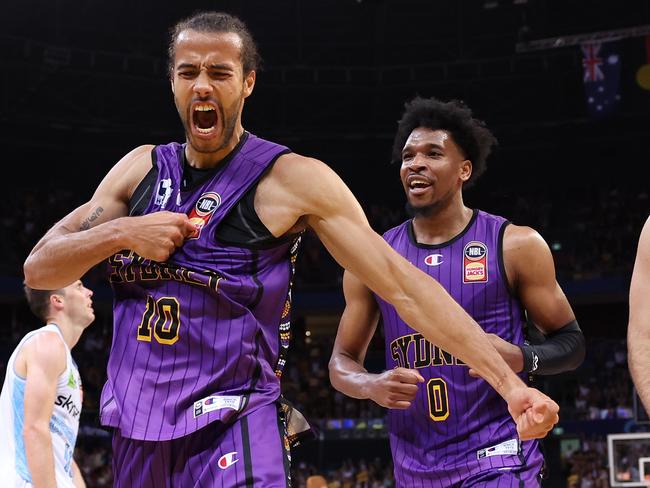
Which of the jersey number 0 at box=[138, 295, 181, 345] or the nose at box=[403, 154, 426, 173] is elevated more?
the nose at box=[403, 154, 426, 173]

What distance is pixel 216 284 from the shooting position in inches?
127

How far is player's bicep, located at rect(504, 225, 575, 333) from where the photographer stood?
4746 millimetres

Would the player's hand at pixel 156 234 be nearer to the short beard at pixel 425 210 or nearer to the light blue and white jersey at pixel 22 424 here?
the short beard at pixel 425 210

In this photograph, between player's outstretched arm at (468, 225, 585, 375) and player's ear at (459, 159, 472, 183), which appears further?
player's ear at (459, 159, 472, 183)

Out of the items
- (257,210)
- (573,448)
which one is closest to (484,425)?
(257,210)

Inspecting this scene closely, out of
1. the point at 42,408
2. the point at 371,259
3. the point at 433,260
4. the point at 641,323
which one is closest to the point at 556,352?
the point at 433,260

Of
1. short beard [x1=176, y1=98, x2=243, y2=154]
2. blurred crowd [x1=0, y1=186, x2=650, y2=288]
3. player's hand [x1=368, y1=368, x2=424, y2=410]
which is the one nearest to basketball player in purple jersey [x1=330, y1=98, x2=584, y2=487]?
player's hand [x1=368, y1=368, x2=424, y2=410]

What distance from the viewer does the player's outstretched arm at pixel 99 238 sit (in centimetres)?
317

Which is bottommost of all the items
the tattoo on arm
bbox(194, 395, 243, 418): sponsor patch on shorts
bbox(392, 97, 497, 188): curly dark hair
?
bbox(194, 395, 243, 418): sponsor patch on shorts

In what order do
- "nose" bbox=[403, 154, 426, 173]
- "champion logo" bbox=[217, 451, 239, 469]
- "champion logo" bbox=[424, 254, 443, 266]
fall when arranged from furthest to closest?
"nose" bbox=[403, 154, 426, 173] → "champion logo" bbox=[424, 254, 443, 266] → "champion logo" bbox=[217, 451, 239, 469]

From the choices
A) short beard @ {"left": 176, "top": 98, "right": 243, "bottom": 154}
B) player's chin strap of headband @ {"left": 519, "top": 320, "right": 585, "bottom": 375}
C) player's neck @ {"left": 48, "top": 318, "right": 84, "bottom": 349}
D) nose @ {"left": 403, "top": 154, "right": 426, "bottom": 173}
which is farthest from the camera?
player's neck @ {"left": 48, "top": 318, "right": 84, "bottom": 349}

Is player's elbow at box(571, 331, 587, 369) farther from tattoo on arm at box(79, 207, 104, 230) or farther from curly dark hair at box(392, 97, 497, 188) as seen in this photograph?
tattoo on arm at box(79, 207, 104, 230)

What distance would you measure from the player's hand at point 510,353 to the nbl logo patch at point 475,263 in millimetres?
401

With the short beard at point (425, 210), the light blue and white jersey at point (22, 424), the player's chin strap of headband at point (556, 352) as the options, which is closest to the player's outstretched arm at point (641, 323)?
the player's chin strap of headband at point (556, 352)
